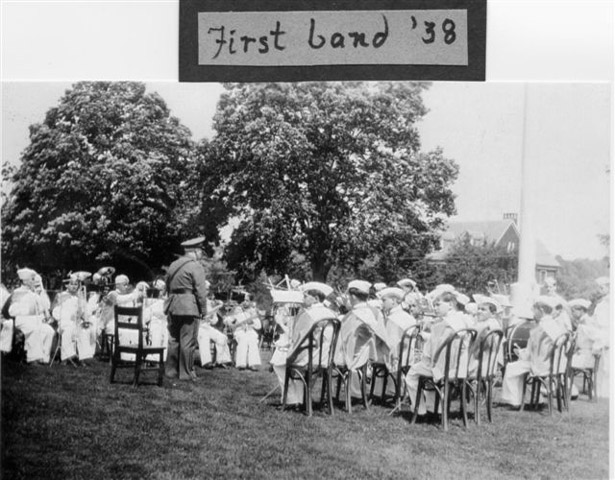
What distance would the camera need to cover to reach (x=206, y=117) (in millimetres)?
4762

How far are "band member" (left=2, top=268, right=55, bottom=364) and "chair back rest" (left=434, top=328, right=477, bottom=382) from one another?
280 cm

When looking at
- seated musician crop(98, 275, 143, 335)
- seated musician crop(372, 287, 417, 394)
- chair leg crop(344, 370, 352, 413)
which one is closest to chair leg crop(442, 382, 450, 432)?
seated musician crop(372, 287, 417, 394)

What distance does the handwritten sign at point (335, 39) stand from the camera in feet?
14.6

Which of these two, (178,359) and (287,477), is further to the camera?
(178,359)

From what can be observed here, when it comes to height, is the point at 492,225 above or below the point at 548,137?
below

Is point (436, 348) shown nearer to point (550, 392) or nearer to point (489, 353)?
point (489, 353)

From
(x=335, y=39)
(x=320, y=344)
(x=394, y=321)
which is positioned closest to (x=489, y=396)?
(x=394, y=321)

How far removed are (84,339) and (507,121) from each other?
11.0 ft

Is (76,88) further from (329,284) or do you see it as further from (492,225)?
(492,225)

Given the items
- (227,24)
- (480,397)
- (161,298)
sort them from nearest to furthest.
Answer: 1. (227,24)
2. (480,397)
3. (161,298)

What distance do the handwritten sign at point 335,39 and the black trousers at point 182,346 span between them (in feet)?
6.03

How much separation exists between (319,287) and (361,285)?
291 mm

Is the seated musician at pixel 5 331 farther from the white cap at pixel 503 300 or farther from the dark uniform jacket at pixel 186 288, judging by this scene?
the white cap at pixel 503 300

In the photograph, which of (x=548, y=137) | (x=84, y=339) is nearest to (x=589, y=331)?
(x=548, y=137)
